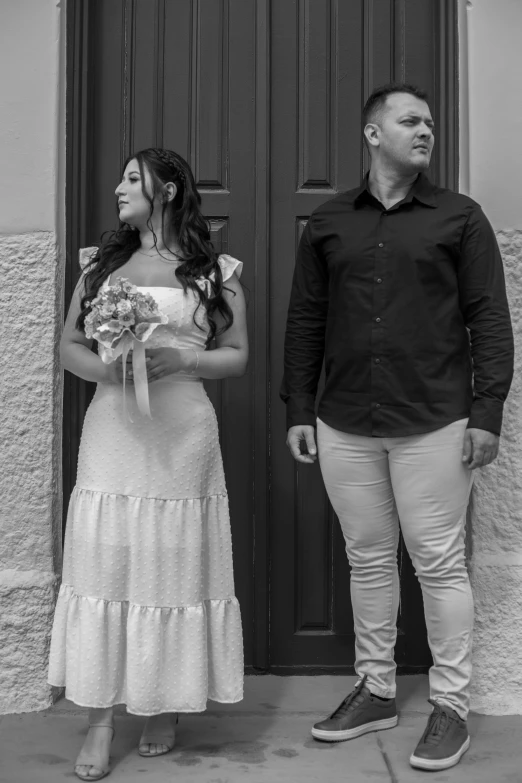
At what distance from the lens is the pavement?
2.92m

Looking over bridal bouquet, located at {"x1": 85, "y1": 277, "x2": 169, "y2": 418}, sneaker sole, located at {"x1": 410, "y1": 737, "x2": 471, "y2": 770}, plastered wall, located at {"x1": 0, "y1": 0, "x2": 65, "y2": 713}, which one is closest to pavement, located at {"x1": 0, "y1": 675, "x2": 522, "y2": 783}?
sneaker sole, located at {"x1": 410, "y1": 737, "x2": 471, "y2": 770}

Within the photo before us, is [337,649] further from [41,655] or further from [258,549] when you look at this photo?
[41,655]

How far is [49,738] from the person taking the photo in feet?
10.7

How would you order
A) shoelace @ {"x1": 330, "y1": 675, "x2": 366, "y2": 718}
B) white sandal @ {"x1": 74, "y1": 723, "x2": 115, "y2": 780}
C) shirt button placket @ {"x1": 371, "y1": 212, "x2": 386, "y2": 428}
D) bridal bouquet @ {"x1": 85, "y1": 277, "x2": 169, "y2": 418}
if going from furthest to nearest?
1. shoelace @ {"x1": 330, "y1": 675, "x2": 366, "y2": 718}
2. shirt button placket @ {"x1": 371, "y1": 212, "x2": 386, "y2": 428}
3. white sandal @ {"x1": 74, "y1": 723, "x2": 115, "y2": 780}
4. bridal bouquet @ {"x1": 85, "y1": 277, "x2": 169, "y2": 418}

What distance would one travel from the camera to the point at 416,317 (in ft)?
10.1

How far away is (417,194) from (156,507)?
1364 mm

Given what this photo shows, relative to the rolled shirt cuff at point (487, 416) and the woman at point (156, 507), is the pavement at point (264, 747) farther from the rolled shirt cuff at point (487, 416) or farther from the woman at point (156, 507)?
the rolled shirt cuff at point (487, 416)

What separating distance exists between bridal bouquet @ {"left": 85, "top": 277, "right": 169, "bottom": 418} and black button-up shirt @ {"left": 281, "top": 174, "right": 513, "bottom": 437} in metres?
0.72

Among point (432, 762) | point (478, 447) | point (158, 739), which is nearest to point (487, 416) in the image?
point (478, 447)

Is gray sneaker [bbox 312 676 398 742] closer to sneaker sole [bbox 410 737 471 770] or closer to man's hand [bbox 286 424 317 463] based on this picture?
sneaker sole [bbox 410 737 471 770]

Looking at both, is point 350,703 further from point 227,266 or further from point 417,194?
point 417,194

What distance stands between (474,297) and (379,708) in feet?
4.86

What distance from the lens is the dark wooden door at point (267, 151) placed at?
3.91 metres

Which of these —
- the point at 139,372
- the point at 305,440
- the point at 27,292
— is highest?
the point at 27,292
